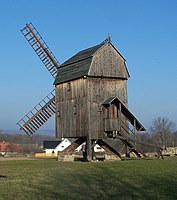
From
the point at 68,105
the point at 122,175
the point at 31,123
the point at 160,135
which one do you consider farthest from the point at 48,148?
the point at 122,175

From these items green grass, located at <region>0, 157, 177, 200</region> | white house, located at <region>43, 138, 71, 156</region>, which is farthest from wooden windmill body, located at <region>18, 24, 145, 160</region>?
white house, located at <region>43, 138, 71, 156</region>

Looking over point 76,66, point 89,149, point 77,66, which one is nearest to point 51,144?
point 76,66

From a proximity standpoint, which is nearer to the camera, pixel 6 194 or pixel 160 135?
pixel 6 194

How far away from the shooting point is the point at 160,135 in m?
92.8

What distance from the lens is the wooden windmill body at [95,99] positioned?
3525 cm

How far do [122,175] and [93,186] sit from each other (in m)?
3.97

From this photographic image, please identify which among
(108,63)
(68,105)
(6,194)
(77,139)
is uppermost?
(108,63)

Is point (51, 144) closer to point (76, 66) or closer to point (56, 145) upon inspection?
point (56, 145)

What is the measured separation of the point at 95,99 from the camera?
35.4m

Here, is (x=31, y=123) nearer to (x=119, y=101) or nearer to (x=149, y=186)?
(x=119, y=101)

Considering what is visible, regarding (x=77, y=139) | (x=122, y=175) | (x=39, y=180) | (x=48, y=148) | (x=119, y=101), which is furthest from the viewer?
(x=48, y=148)

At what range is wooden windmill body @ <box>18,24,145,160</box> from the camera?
116 ft

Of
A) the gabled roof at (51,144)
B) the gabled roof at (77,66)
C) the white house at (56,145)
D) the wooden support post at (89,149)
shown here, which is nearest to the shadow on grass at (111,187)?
the wooden support post at (89,149)

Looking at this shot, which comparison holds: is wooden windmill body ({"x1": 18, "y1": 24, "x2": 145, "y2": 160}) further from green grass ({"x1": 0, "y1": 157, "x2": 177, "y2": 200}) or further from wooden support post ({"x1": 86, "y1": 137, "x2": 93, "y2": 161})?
green grass ({"x1": 0, "y1": 157, "x2": 177, "y2": 200})
